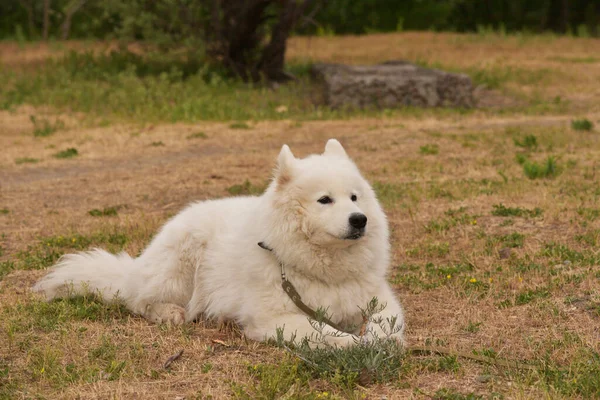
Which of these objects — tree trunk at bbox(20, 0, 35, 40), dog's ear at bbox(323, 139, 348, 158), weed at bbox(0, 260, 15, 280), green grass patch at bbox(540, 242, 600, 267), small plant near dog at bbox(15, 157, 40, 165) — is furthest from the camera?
tree trunk at bbox(20, 0, 35, 40)

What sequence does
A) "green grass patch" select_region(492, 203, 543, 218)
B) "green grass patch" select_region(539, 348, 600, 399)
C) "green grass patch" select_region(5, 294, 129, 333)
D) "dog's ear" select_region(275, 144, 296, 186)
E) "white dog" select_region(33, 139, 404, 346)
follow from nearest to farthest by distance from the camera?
"green grass patch" select_region(539, 348, 600, 399), "white dog" select_region(33, 139, 404, 346), "dog's ear" select_region(275, 144, 296, 186), "green grass patch" select_region(5, 294, 129, 333), "green grass patch" select_region(492, 203, 543, 218)

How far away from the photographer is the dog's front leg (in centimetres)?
459

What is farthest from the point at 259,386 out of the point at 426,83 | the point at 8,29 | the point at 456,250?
the point at 8,29

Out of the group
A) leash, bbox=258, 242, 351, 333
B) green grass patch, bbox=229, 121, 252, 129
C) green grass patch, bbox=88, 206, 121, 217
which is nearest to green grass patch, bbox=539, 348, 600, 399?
leash, bbox=258, 242, 351, 333

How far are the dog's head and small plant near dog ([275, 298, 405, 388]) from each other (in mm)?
484

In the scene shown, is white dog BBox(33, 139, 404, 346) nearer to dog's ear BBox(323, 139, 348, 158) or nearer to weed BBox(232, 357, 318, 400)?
dog's ear BBox(323, 139, 348, 158)

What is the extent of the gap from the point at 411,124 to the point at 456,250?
7.74 metres

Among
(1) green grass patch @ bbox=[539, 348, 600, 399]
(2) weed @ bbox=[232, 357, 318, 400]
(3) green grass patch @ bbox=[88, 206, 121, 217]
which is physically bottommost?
(3) green grass patch @ bbox=[88, 206, 121, 217]

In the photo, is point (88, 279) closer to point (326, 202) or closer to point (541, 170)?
point (326, 202)

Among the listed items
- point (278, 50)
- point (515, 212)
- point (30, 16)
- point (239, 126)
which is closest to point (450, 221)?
point (515, 212)

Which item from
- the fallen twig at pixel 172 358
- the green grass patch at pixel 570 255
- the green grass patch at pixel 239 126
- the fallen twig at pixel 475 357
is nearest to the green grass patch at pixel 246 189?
the green grass patch at pixel 570 255

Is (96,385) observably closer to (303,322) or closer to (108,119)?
(303,322)

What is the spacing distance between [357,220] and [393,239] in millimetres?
3041

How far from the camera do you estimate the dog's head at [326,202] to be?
480cm
